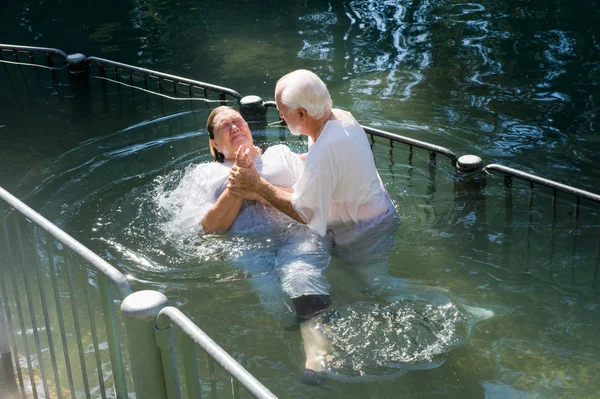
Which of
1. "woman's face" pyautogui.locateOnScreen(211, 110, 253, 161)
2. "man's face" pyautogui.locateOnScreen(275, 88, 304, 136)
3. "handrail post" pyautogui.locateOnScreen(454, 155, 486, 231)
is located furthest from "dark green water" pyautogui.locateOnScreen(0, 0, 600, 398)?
"man's face" pyautogui.locateOnScreen(275, 88, 304, 136)

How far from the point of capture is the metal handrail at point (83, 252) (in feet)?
8.77

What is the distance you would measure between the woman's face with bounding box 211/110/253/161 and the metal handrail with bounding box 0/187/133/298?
95.9 inches

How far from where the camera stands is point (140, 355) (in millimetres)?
2736

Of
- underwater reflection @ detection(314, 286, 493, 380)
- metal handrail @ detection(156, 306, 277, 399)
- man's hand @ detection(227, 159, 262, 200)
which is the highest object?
metal handrail @ detection(156, 306, 277, 399)

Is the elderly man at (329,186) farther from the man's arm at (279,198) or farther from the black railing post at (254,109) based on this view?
the black railing post at (254,109)

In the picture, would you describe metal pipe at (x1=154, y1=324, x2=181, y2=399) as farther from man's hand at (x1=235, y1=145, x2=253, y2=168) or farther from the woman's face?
the woman's face

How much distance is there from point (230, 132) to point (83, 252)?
9.23 ft

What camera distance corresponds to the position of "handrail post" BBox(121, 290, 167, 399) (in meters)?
2.62

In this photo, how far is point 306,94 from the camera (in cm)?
473

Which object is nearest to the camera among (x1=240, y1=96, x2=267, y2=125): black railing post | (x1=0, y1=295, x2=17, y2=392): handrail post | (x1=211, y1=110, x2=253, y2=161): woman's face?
(x1=0, y1=295, x2=17, y2=392): handrail post

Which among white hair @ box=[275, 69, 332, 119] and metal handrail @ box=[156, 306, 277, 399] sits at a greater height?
white hair @ box=[275, 69, 332, 119]

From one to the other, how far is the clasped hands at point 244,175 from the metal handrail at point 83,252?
200 centimetres

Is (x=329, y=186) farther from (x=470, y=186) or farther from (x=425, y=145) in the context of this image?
(x=470, y=186)

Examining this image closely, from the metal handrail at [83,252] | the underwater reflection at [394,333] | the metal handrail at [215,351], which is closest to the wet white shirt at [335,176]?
the underwater reflection at [394,333]
